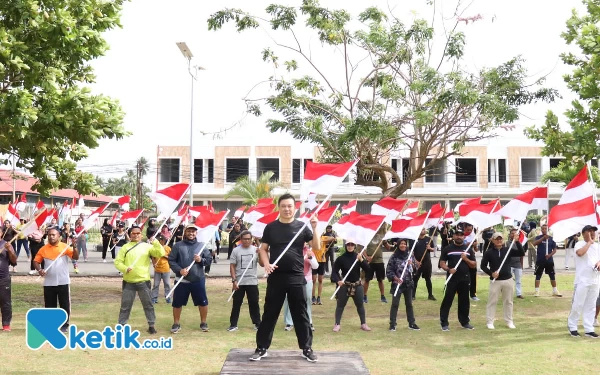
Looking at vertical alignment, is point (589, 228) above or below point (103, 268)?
above

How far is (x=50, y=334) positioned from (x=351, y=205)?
38.3 feet

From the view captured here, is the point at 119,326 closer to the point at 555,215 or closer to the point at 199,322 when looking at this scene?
the point at 199,322

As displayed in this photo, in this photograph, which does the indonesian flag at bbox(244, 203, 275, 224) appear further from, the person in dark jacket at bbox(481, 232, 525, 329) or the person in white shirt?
the person in white shirt

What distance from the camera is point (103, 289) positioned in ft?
53.3

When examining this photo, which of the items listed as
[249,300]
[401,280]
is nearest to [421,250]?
[401,280]

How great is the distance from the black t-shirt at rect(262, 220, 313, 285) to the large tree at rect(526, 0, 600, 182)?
7.17 m

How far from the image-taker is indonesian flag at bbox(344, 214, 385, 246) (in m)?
11.5

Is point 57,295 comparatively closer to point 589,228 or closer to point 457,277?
point 457,277

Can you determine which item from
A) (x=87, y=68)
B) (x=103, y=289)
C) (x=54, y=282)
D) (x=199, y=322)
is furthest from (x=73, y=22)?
(x=103, y=289)

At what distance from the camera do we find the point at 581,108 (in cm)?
1197

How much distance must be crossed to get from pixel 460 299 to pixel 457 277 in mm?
478

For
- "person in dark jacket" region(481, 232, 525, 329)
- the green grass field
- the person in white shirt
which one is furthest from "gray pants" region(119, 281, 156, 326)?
the person in white shirt

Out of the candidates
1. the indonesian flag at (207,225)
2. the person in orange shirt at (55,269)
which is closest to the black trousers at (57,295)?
the person in orange shirt at (55,269)

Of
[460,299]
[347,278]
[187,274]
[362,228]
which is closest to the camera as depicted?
[187,274]
